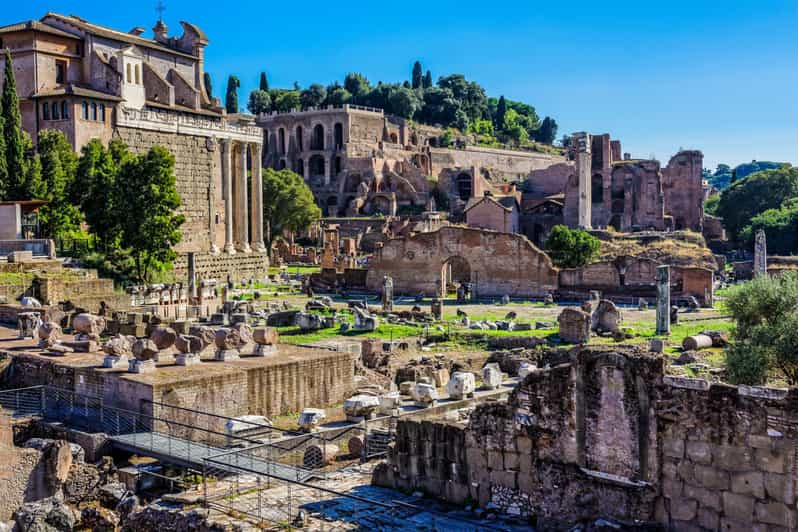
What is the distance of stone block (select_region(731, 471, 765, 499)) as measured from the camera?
27.6ft

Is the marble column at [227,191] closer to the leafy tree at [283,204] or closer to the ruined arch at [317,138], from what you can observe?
the leafy tree at [283,204]

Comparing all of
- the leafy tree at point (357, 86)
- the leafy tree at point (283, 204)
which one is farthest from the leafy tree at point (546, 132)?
the leafy tree at point (283, 204)

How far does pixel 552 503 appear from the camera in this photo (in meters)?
9.80

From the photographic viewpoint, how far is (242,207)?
5450 centimetres

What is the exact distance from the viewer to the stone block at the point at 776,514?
27.0 feet

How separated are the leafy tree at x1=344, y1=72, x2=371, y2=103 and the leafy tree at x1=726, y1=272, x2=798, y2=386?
9736 cm

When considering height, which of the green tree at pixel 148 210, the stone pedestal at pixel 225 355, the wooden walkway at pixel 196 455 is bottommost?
the wooden walkway at pixel 196 455

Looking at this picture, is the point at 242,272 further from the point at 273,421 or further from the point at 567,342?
the point at 273,421

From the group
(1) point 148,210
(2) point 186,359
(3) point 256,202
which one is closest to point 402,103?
(3) point 256,202

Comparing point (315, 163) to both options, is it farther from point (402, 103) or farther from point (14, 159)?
point (14, 159)

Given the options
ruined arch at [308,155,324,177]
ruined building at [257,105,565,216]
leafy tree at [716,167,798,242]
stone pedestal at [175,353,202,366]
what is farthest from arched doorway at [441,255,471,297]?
ruined arch at [308,155,324,177]

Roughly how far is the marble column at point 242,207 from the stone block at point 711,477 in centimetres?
4638

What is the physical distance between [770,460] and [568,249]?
146 feet

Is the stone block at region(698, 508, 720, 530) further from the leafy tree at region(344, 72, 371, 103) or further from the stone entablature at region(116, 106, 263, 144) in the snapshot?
the leafy tree at region(344, 72, 371, 103)
